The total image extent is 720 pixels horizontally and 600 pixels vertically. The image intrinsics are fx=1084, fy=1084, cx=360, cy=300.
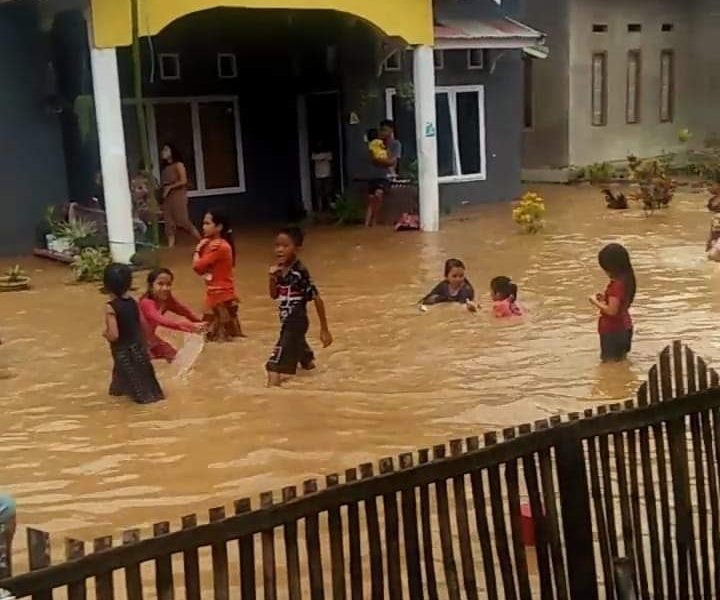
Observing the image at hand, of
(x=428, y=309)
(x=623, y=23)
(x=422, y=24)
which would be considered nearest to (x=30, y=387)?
(x=428, y=309)

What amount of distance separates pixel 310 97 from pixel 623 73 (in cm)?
957

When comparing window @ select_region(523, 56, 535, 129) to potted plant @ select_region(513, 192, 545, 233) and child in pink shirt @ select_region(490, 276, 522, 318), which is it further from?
child in pink shirt @ select_region(490, 276, 522, 318)

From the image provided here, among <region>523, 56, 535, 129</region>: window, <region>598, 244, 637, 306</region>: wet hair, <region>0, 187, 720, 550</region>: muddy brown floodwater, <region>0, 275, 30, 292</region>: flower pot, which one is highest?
<region>523, 56, 535, 129</region>: window

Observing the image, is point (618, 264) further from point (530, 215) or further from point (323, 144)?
point (323, 144)

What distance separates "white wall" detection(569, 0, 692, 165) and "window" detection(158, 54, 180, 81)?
410 inches

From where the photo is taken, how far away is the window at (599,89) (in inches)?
1014

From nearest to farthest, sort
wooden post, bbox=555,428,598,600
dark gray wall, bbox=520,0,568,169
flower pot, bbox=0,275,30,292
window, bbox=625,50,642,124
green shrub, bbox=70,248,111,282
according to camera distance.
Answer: wooden post, bbox=555,428,598,600 < flower pot, bbox=0,275,30,292 < green shrub, bbox=70,248,111,282 < dark gray wall, bbox=520,0,568,169 < window, bbox=625,50,642,124

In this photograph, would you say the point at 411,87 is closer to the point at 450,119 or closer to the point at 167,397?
the point at 450,119

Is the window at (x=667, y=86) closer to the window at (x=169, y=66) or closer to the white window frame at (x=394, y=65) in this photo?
the white window frame at (x=394, y=65)

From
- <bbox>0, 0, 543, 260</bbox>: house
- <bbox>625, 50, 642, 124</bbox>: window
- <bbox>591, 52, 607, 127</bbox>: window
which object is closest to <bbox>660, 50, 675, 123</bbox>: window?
<bbox>625, 50, 642, 124</bbox>: window

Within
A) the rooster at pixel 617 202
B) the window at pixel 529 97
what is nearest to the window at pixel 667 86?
the window at pixel 529 97

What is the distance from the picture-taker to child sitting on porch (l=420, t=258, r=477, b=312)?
436 inches

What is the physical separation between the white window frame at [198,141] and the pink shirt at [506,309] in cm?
914

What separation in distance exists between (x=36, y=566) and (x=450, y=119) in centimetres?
1811
